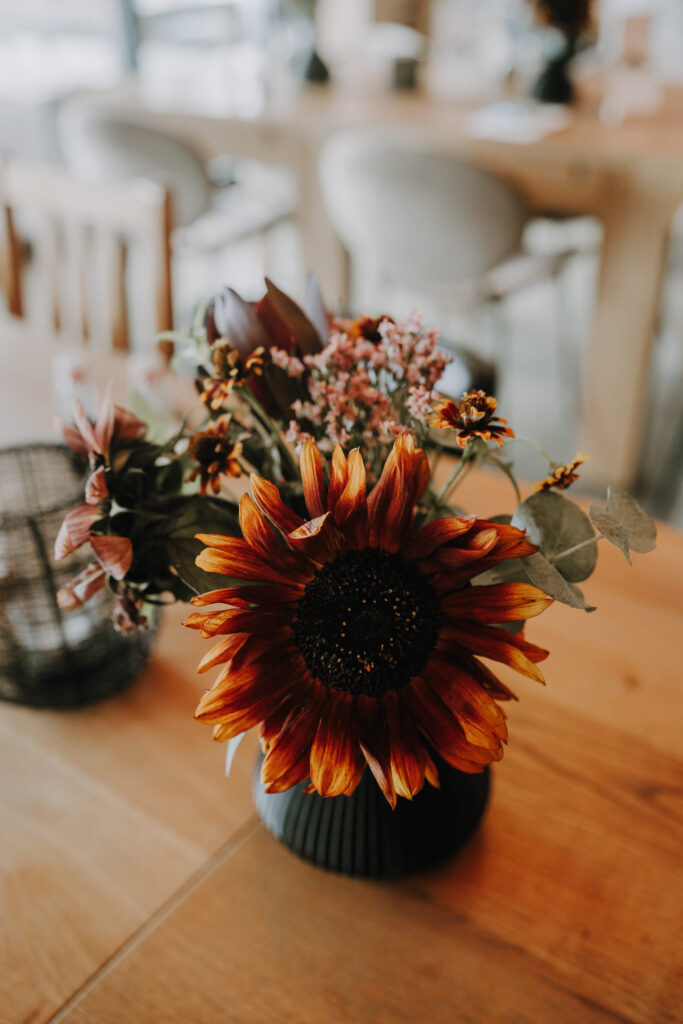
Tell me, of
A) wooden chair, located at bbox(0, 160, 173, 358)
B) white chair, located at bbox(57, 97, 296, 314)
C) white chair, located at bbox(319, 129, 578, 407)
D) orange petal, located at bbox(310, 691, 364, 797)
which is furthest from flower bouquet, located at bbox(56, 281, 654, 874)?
white chair, located at bbox(57, 97, 296, 314)

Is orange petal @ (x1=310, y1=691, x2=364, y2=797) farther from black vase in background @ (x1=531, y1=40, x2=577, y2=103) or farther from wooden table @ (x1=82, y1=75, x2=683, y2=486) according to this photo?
black vase in background @ (x1=531, y1=40, x2=577, y2=103)

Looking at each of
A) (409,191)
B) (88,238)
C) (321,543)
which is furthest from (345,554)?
(409,191)

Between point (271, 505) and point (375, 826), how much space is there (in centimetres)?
25

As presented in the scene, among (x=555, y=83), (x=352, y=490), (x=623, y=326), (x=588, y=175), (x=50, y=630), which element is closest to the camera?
(x=352, y=490)

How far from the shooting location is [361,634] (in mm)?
422

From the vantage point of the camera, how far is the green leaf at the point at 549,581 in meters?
0.42

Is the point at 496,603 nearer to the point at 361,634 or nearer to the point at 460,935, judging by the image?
the point at 361,634

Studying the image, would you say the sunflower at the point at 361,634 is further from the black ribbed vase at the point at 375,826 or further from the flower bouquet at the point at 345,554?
the black ribbed vase at the point at 375,826

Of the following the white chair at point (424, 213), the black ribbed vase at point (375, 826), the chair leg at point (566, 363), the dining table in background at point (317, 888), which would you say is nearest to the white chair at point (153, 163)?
the white chair at point (424, 213)

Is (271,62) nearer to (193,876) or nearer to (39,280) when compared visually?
(39,280)

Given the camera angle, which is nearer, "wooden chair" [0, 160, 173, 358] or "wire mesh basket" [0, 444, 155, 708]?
"wire mesh basket" [0, 444, 155, 708]

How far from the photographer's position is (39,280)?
139 inches

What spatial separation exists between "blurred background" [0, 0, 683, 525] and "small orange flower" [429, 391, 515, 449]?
702mm

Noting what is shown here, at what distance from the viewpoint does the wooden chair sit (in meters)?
1.37
